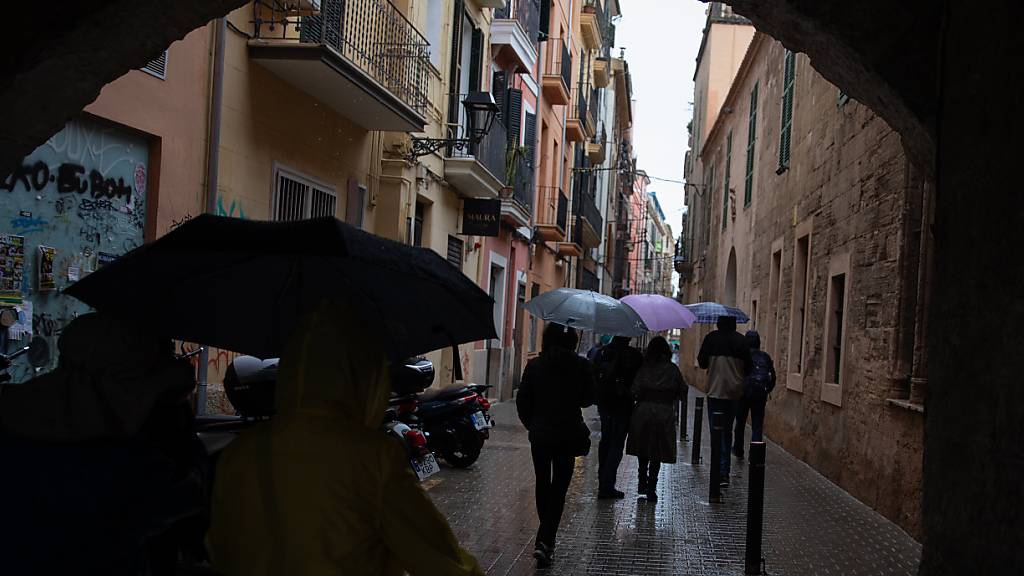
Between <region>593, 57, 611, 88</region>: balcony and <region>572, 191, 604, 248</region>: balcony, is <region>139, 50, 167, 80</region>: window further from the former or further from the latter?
<region>593, 57, 611, 88</region>: balcony

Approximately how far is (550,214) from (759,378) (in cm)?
1581

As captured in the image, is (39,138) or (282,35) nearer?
(39,138)

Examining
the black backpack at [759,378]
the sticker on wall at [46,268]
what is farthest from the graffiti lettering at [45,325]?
the black backpack at [759,378]

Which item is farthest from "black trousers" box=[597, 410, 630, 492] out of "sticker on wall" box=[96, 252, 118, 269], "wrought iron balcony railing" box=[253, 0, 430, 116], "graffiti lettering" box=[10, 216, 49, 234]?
"graffiti lettering" box=[10, 216, 49, 234]

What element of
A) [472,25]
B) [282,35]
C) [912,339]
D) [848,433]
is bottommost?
[848,433]

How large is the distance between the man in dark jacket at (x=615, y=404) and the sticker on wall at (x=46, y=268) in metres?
4.99

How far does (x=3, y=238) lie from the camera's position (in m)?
6.09

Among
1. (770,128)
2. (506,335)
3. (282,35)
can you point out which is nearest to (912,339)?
(282,35)

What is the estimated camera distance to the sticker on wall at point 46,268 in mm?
6422

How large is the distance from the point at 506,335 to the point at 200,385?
13.9 meters

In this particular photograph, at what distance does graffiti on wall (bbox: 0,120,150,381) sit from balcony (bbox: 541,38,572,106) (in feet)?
60.2

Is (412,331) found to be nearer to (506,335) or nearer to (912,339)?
(912,339)

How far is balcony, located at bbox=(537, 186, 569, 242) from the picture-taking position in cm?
2634

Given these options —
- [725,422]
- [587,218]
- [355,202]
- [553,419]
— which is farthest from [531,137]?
[553,419]
